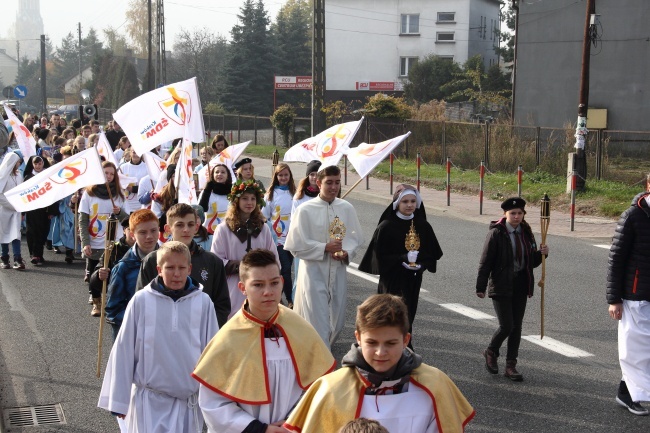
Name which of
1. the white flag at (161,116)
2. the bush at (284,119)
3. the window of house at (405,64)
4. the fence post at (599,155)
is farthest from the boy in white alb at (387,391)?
the window of house at (405,64)

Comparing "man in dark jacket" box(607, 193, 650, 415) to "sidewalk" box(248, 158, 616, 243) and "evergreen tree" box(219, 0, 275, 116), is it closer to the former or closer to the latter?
"sidewalk" box(248, 158, 616, 243)

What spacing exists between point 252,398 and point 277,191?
7032mm

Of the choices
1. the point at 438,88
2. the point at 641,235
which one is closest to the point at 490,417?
the point at 641,235

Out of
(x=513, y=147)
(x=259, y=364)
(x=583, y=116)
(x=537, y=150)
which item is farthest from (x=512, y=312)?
(x=513, y=147)

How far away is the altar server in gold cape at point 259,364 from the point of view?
423cm

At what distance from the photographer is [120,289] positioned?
6652 millimetres

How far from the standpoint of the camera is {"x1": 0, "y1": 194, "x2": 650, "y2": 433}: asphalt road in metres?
7.26

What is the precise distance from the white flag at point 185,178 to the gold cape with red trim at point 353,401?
6.97m

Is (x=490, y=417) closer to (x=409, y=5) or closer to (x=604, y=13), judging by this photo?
(x=604, y=13)

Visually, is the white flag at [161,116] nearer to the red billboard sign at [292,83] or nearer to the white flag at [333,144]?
the white flag at [333,144]

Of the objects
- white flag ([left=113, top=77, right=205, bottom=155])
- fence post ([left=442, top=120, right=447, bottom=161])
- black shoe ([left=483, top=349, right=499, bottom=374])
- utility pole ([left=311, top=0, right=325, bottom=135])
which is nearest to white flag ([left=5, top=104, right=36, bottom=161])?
white flag ([left=113, top=77, right=205, bottom=155])

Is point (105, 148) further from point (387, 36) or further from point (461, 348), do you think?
point (387, 36)

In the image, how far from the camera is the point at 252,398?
422 cm

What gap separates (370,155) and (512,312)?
2.72 metres
